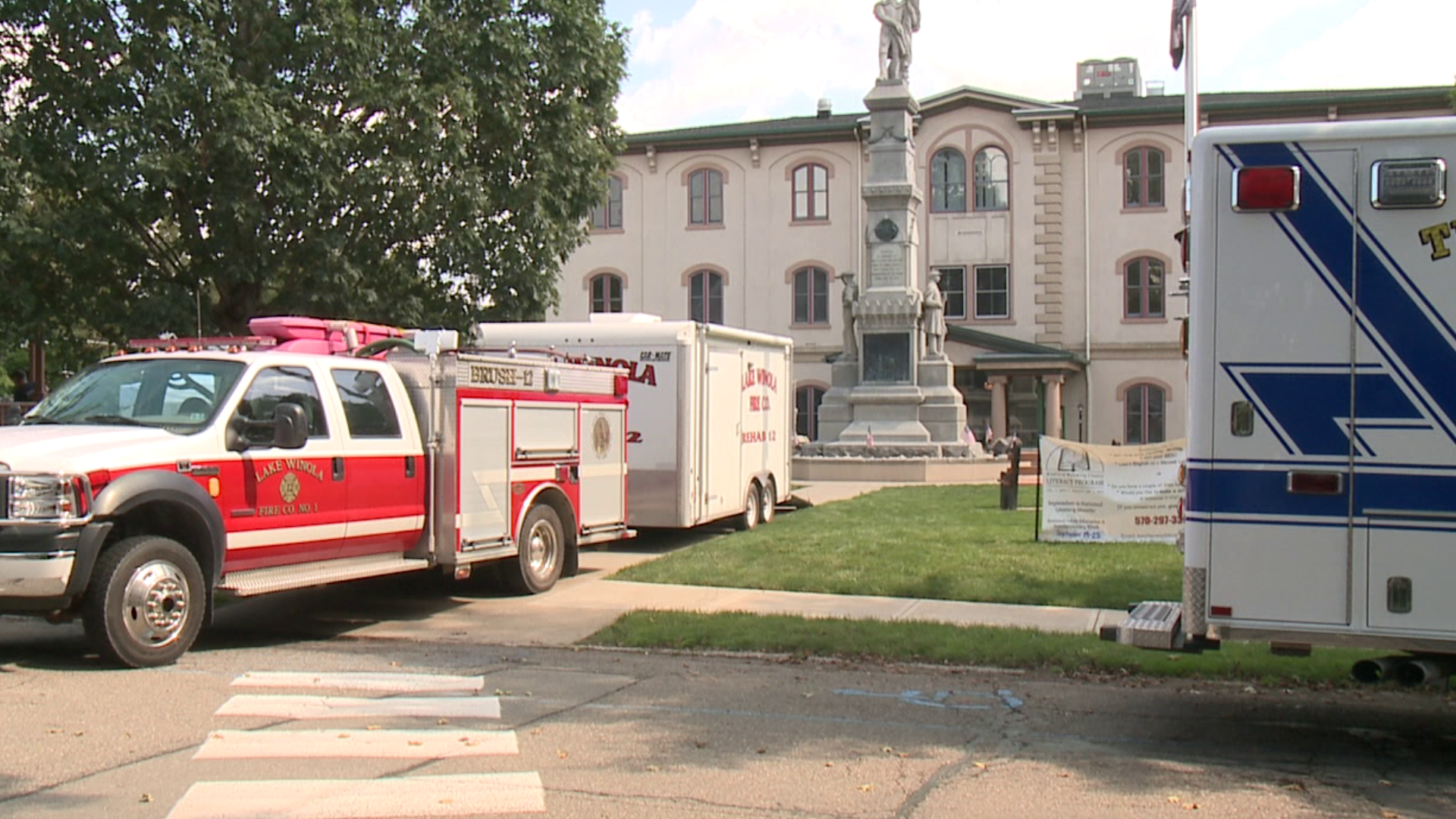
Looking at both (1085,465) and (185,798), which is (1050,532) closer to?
(1085,465)

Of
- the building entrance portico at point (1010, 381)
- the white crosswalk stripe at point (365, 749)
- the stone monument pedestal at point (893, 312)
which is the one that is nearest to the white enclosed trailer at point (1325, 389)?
the white crosswalk stripe at point (365, 749)

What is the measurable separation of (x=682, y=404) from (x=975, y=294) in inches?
1301

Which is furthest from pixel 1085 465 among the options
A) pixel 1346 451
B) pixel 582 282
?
pixel 582 282

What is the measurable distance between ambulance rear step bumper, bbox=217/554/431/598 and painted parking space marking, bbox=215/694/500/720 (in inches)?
64.9

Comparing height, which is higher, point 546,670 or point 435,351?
point 435,351

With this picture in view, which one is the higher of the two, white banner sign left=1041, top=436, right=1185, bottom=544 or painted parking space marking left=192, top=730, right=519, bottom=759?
white banner sign left=1041, top=436, right=1185, bottom=544

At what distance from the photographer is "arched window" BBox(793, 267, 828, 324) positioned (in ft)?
162

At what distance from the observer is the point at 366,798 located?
5.91 metres

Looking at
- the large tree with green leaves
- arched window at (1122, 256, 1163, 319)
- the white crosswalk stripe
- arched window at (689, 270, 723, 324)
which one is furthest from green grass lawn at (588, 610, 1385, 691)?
arched window at (689, 270, 723, 324)

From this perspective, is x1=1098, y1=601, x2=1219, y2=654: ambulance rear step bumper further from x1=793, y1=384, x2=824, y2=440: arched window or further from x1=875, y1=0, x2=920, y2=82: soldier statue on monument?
x1=793, y1=384, x2=824, y2=440: arched window

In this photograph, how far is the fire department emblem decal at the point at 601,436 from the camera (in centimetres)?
1355

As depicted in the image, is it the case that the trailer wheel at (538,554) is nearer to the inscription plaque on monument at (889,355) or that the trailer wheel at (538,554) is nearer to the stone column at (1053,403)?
the inscription plaque on monument at (889,355)

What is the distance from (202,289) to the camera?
1883 cm

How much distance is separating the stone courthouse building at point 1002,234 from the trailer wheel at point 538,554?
1261 inches
